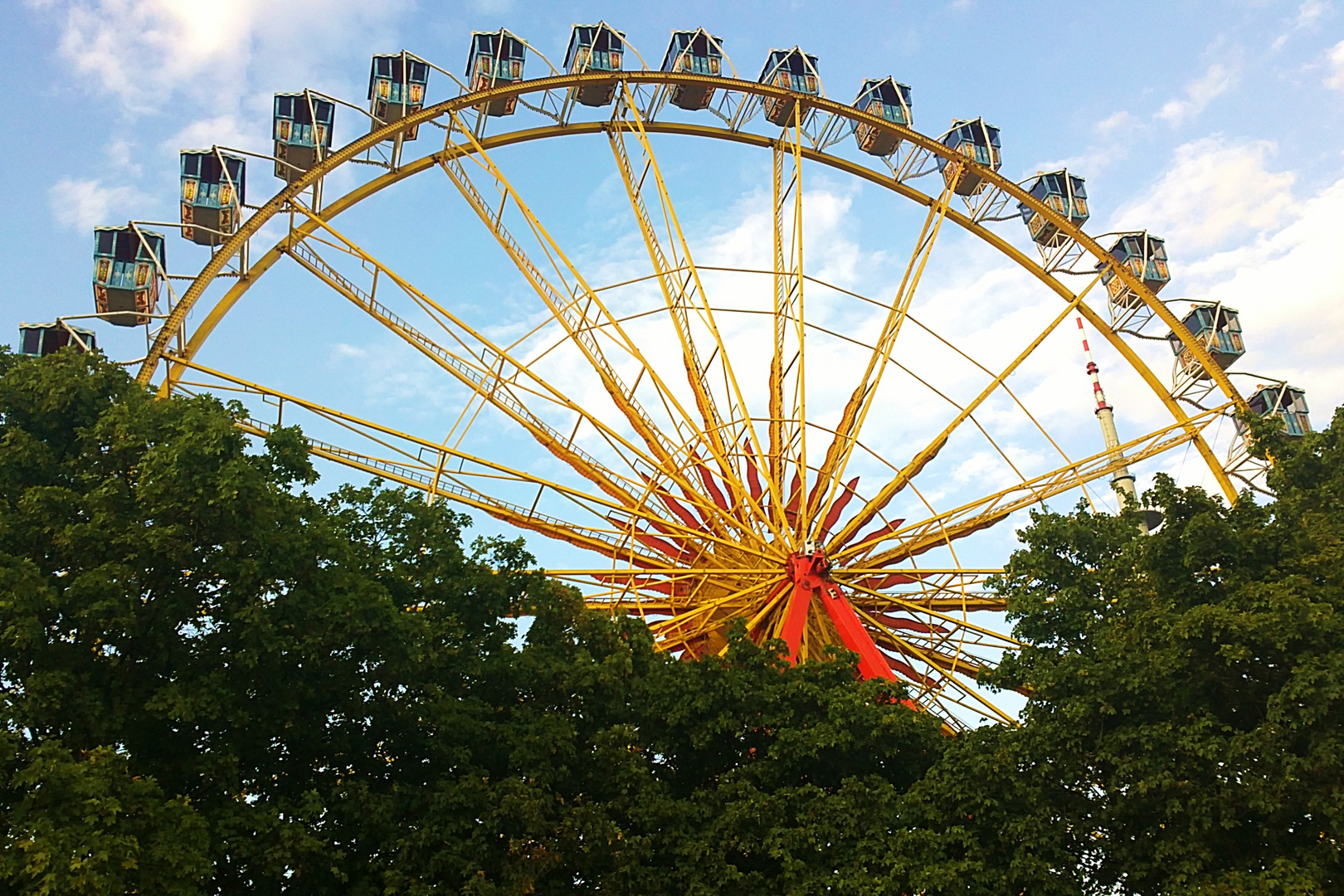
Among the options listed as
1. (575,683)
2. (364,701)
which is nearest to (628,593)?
(575,683)

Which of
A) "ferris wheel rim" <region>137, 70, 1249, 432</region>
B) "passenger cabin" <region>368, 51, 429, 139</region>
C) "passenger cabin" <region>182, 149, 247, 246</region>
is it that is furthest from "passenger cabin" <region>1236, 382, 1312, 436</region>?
"passenger cabin" <region>182, 149, 247, 246</region>

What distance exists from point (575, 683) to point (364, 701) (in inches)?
112

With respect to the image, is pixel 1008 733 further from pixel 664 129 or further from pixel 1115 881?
pixel 664 129

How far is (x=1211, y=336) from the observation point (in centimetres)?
2769

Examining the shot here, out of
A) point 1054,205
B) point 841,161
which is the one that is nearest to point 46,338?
→ point 841,161

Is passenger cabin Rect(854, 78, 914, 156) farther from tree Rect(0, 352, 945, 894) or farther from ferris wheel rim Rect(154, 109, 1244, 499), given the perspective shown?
tree Rect(0, 352, 945, 894)

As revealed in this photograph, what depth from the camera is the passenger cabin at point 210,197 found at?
22.2m

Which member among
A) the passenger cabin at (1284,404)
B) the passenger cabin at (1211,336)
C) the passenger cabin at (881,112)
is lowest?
the passenger cabin at (1284,404)

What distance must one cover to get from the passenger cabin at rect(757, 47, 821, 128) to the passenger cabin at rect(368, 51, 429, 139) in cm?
852

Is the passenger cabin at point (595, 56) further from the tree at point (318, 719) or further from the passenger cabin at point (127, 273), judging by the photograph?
the tree at point (318, 719)

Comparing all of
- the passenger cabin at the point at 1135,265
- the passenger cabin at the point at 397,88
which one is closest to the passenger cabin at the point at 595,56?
the passenger cabin at the point at 397,88

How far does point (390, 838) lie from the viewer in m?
13.5

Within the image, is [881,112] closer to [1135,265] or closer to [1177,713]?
[1135,265]

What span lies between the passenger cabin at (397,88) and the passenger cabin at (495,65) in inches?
50.4
